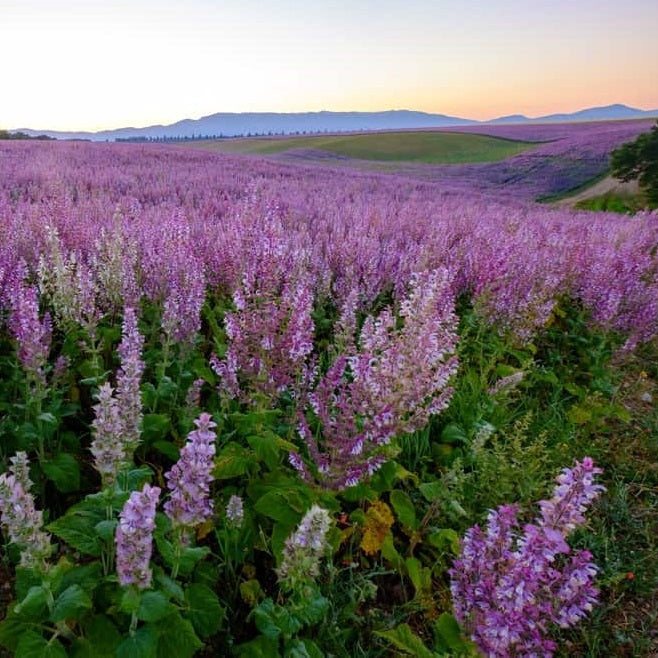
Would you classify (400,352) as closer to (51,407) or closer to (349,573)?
(349,573)

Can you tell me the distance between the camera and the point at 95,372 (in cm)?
289

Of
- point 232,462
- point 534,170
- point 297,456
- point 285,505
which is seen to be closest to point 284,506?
point 285,505

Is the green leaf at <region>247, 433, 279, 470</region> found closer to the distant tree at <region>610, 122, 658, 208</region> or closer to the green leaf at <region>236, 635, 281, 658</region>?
the green leaf at <region>236, 635, 281, 658</region>

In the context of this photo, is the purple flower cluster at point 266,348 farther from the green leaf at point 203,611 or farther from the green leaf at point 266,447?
the green leaf at point 203,611

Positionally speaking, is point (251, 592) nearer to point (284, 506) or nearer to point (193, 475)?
point (284, 506)

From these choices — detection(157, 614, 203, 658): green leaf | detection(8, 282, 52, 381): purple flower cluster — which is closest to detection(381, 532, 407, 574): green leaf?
detection(157, 614, 203, 658): green leaf

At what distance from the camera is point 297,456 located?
232 cm

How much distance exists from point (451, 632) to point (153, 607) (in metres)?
1.03

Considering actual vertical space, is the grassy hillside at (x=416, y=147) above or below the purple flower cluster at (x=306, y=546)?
above

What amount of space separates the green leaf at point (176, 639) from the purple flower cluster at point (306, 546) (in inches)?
13.5

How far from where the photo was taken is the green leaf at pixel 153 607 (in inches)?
59.2

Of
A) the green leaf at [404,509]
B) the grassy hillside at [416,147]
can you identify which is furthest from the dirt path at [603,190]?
the green leaf at [404,509]

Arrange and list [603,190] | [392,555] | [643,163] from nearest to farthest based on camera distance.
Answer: [392,555], [643,163], [603,190]

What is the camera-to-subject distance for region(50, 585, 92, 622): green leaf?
5.05ft
